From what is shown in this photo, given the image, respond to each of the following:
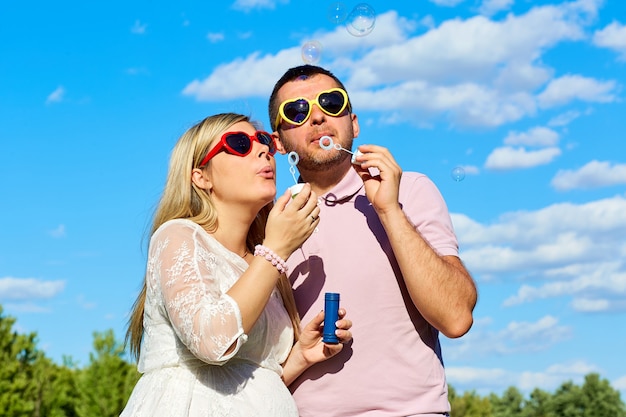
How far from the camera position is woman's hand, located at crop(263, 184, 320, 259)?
4.12m

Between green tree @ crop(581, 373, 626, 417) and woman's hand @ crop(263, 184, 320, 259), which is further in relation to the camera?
green tree @ crop(581, 373, 626, 417)

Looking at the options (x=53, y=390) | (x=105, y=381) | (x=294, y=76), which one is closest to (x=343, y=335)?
(x=294, y=76)

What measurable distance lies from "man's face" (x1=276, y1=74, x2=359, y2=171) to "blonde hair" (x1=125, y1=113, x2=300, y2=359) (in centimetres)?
64

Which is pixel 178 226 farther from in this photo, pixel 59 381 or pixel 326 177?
pixel 59 381

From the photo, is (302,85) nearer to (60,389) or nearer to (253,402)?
(253,402)

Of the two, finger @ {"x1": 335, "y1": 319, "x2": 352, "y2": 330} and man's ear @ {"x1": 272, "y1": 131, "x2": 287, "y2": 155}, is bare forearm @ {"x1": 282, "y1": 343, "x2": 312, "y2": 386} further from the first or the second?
man's ear @ {"x1": 272, "y1": 131, "x2": 287, "y2": 155}

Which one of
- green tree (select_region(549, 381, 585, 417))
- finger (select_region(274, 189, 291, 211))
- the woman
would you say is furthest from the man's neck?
green tree (select_region(549, 381, 585, 417))

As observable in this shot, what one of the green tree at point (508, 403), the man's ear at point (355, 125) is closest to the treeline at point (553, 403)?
the green tree at point (508, 403)

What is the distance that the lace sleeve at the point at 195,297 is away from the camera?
3.80m

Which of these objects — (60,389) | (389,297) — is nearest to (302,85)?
(389,297)

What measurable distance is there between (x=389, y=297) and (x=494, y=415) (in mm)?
62217

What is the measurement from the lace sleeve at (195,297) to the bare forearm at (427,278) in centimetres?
103

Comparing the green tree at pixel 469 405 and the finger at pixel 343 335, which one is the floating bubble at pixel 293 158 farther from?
the green tree at pixel 469 405

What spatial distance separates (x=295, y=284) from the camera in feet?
16.8
